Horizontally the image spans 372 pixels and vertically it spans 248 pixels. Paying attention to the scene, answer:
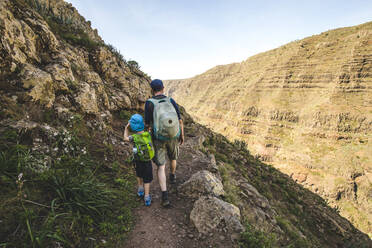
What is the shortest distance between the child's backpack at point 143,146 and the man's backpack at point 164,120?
6.6 inches

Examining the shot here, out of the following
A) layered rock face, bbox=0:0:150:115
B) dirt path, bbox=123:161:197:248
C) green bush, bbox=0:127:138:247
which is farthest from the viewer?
layered rock face, bbox=0:0:150:115

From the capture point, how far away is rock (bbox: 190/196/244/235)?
2.40m

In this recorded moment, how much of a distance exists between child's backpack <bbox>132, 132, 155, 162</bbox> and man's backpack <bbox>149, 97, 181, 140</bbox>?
168 millimetres

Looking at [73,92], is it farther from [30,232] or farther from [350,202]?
[350,202]

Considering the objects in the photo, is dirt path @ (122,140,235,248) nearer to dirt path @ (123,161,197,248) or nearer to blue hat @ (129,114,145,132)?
dirt path @ (123,161,197,248)

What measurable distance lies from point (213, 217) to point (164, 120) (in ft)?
5.35

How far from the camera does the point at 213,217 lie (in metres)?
2.46

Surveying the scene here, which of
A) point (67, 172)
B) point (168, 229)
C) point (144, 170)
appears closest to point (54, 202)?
point (67, 172)

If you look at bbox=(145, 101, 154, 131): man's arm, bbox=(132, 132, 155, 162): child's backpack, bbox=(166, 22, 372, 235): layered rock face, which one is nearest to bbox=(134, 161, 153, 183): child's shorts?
bbox=(132, 132, 155, 162): child's backpack

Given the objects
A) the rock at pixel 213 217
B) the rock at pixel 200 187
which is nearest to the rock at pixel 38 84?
the rock at pixel 200 187

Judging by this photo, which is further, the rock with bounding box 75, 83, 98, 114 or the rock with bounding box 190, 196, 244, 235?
the rock with bounding box 75, 83, 98, 114

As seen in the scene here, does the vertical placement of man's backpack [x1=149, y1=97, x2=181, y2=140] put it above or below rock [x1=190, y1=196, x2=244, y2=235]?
above

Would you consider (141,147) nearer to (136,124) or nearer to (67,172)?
(136,124)

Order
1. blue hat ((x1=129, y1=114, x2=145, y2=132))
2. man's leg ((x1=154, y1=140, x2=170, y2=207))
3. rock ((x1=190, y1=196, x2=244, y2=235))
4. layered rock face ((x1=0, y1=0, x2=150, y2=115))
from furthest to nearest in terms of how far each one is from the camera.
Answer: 1. layered rock face ((x1=0, y1=0, x2=150, y2=115))
2. man's leg ((x1=154, y1=140, x2=170, y2=207))
3. blue hat ((x1=129, y1=114, x2=145, y2=132))
4. rock ((x1=190, y1=196, x2=244, y2=235))
